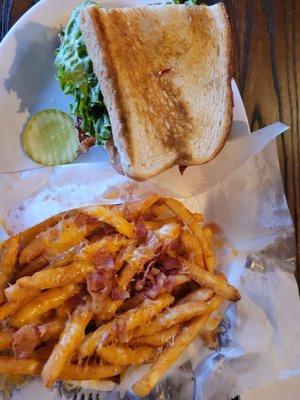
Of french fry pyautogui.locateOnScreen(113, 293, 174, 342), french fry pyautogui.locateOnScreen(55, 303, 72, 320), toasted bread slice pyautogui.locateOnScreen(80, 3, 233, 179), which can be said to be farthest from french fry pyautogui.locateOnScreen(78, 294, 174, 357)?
toasted bread slice pyautogui.locateOnScreen(80, 3, 233, 179)

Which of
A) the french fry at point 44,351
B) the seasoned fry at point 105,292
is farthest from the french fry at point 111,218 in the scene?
the french fry at point 44,351

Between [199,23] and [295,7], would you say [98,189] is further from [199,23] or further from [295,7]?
[295,7]

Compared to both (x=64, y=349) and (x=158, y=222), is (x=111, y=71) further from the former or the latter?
(x=64, y=349)

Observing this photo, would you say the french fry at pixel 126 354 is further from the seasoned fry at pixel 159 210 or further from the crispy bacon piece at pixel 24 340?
the seasoned fry at pixel 159 210

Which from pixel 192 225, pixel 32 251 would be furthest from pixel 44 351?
pixel 192 225

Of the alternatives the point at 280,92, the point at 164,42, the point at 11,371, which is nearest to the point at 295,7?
the point at 280,92

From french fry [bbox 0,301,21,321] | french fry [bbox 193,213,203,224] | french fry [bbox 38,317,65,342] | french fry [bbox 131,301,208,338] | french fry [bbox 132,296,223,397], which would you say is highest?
french fry [bbox 0,301,21,321]

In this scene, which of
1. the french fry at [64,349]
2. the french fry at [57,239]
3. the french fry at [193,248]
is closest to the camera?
the french fry at [64,349]

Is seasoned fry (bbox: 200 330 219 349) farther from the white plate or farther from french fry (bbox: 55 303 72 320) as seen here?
the white plate
